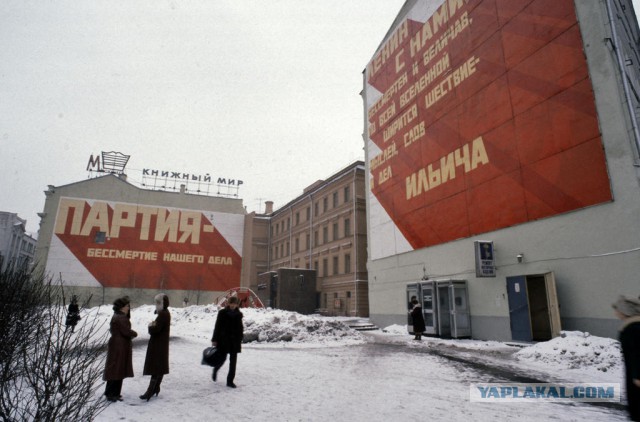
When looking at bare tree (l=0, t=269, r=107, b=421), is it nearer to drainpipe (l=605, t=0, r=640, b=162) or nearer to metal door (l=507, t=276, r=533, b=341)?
metal door (l=507, t=276, r=533, b=341)

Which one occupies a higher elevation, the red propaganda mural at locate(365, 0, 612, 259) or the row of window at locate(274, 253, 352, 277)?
the red propaganda mural at locate(365, 0, 612, 259)

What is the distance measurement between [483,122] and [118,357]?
1743 cm

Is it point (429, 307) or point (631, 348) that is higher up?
point (429, 307)

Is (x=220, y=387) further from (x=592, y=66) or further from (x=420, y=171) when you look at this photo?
(x=420, y=171)

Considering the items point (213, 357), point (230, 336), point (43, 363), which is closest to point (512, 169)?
point (230, 336)

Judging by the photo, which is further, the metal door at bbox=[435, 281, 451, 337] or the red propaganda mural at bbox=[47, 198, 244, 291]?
the red propaganda mural at bbox=[47, 198, 244, 291]

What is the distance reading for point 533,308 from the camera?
17.6 metres

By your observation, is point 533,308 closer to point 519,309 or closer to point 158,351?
point 519,309

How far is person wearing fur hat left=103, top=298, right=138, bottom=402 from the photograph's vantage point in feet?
20.4

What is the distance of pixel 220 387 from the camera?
7602 millimetres

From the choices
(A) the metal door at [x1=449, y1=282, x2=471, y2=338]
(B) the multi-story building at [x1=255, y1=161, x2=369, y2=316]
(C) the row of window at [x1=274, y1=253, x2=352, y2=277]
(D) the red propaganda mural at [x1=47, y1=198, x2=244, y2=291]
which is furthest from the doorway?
(D) the red propaganda mural at [x1=47, y1=198, x2=244, y2=291]

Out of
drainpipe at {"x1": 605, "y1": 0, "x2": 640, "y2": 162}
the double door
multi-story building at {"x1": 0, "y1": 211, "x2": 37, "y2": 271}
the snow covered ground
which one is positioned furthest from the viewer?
multi-story building at {"x1": 0, "y1": 211, "x2": 37, "y2": 271}

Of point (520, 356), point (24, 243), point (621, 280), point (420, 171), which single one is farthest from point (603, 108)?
point (24, 243)

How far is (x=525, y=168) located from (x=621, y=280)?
18.0ft
